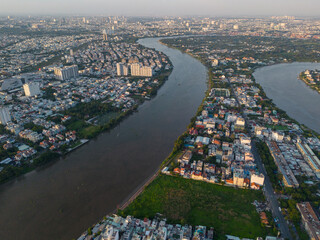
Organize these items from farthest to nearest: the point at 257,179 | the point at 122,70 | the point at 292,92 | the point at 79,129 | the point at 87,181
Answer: the point at 122,70, the point at 292,92, the point at 79,129, the point at 87,181, the point at 257,179

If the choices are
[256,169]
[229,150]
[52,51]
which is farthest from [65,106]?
[52,51]

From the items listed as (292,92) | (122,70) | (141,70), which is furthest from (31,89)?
(292,92)

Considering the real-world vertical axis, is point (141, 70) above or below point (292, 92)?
above

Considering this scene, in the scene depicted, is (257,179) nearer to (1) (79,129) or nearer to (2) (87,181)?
(2) (87,181)

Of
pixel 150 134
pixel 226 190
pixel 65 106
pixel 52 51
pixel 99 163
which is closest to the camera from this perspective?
pixel 226 190

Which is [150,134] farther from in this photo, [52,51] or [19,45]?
[19,45]

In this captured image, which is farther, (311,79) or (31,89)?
(311,79)
